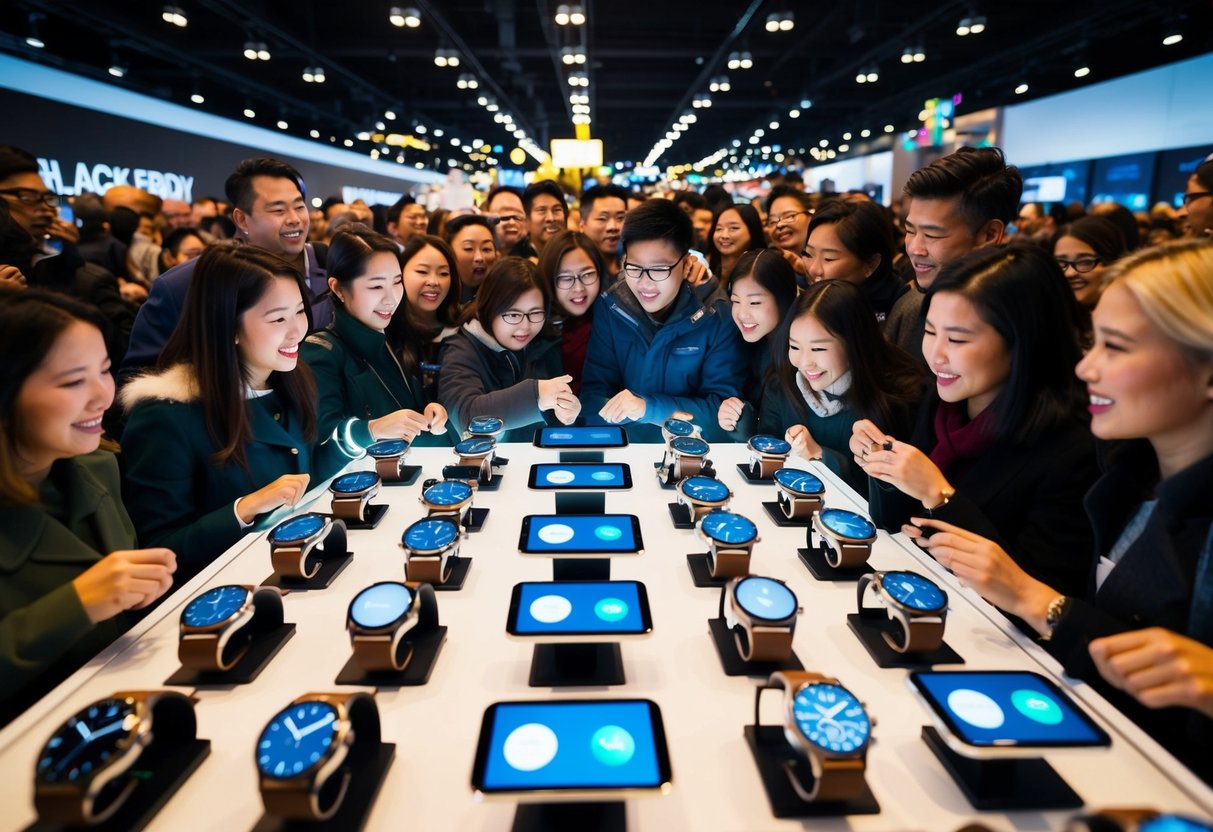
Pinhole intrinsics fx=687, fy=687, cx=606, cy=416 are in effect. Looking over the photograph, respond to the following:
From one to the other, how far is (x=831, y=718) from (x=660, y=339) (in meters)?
2.01

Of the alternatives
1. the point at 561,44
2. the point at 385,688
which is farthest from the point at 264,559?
the point at 561,44

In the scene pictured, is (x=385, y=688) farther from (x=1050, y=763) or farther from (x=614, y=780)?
(x=1050, y=763)

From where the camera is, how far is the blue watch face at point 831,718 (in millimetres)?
921

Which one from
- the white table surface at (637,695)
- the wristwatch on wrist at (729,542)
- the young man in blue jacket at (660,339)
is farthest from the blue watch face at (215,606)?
the young man in blue jacket at (660,339)

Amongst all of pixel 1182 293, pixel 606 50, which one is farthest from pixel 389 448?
pixel 606 50

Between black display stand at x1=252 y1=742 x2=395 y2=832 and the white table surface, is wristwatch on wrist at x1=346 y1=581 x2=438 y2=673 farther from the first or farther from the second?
black display stand at x1=252 y1=742 x2=395 y2=832

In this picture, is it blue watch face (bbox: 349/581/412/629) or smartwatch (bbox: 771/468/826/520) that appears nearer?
blue watch face (bbox: 349/581/412/629)

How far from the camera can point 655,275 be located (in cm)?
270

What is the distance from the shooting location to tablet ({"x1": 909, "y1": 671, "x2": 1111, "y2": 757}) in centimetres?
92

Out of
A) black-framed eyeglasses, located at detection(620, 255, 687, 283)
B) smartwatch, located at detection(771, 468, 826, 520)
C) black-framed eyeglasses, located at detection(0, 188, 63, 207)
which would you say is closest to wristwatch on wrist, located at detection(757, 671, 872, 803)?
smartwatch, located at detection(771, 468, 826, 520)

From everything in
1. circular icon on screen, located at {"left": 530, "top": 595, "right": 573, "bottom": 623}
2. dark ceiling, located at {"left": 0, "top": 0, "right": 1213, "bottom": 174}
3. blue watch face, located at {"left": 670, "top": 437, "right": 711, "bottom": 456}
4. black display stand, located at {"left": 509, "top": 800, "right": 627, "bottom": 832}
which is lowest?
black display stand, located at {"left": 509, "top": 800, "right": 627, "bottom": 832}

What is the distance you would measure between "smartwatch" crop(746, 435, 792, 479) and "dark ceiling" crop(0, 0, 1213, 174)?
A: 23.9 ft

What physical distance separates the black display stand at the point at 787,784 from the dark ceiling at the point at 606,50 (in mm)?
8329

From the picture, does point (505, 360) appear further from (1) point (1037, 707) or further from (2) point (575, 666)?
(1) point (1037, 707)
